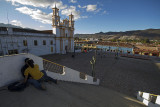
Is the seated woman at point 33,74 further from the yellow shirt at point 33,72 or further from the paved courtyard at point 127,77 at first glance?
the paved courtyard at point 127,77

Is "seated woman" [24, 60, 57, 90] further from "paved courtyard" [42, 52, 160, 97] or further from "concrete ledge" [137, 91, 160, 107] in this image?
"paved courtyard" [42, 52, 160, 97]

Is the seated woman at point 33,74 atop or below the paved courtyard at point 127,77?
atop

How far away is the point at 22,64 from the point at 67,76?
3.13 m

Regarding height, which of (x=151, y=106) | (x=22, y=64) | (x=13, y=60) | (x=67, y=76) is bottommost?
(x=151, y=106)

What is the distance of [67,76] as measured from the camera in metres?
5.99

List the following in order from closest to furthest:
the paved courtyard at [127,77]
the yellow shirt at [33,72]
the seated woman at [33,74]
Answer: the seated woman at [33,74]
the yellow shirt at [33,72]
the paved courtyard at [127,77]

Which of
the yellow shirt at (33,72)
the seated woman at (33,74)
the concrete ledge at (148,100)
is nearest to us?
the seated woman at (33,74)

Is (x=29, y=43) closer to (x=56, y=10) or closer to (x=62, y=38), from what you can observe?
(x=62, y=38)

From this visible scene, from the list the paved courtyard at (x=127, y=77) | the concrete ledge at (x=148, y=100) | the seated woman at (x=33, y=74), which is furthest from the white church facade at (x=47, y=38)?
the concrete ledge at (x=148, y=100)

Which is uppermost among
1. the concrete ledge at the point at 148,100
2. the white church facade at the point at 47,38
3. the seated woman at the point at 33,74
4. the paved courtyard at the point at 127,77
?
the white church facade at the point at 47,38

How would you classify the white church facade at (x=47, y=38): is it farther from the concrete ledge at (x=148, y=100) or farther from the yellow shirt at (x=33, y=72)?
the concrete ledge at (x=148, y=100)

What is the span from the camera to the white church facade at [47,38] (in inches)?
624

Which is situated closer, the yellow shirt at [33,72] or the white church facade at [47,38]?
the yellow shirt at [33,72]

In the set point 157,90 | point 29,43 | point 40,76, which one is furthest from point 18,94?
point 29,43
